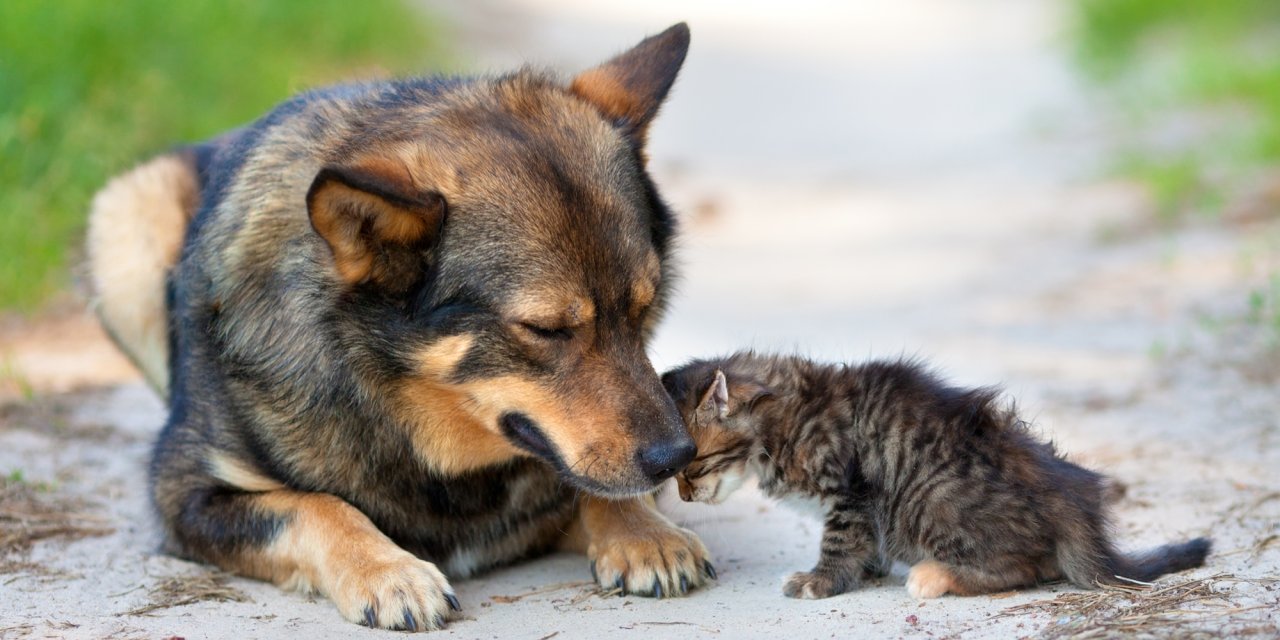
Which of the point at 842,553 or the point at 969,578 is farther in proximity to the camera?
the point at 842,553

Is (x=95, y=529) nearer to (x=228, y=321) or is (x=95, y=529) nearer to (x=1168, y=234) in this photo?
(x=228, y=321)

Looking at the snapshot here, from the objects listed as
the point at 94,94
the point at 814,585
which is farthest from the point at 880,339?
the point at 94,94

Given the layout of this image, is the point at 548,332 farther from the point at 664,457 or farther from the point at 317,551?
the point at 317,551

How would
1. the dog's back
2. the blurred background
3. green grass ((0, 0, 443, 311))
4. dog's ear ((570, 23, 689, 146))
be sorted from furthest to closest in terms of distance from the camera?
the blurred background → green grass ((0, 0, 443, 311)) → the dog's back → dog's ear ((570, 23, 689, 146))

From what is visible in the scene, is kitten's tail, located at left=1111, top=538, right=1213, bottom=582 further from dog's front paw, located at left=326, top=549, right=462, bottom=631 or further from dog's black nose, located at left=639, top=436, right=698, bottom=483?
dog's front paw, located at left=326, top=549, right=462, bottom=631

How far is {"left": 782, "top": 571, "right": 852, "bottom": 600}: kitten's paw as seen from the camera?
4.06 metres

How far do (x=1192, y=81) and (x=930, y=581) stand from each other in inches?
431

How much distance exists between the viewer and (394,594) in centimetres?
400

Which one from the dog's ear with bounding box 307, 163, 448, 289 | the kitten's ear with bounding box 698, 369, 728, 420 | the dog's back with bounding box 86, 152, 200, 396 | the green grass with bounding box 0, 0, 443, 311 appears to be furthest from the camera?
the green grass with bounding box 0, 0, 443, 311

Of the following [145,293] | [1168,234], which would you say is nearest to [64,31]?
[145,293]

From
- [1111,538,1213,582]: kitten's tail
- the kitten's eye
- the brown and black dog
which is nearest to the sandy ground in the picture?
[1111,538,1213,582]: kitten's tail

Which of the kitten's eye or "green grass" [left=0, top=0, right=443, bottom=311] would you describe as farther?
"green grass" [left=0, top=0, right=443, bottom=311]

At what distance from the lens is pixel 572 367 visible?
13.0 ft

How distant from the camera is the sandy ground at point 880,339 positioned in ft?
13.3
